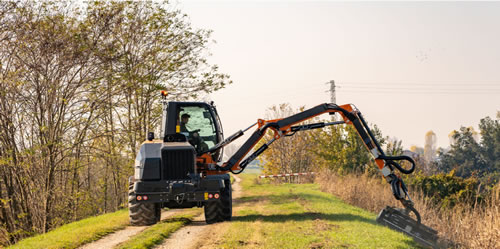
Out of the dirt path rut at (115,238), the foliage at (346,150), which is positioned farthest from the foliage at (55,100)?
the foliage at (346,150)

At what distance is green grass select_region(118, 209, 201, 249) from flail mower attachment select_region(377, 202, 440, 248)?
6.06 meters

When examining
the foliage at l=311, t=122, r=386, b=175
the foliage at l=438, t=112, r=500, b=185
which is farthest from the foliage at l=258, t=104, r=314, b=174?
the foliage at l=438, t=112, r=500, b=185

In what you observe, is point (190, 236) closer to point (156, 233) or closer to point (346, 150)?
point (156, 233)

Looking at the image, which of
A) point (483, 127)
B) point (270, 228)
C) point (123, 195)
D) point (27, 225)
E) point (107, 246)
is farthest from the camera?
point (483, 127)

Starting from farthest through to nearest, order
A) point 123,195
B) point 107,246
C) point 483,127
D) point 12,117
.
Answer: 1. point 483,127
2. point 123,195
3. point 12,117
4. point 107,246

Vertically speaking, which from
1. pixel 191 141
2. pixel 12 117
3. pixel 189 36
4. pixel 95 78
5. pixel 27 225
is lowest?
pixel 27 225

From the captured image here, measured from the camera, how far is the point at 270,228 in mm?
13008

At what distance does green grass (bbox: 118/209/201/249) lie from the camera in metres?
11.2

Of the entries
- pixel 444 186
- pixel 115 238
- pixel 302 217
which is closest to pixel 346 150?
pixel 444 186

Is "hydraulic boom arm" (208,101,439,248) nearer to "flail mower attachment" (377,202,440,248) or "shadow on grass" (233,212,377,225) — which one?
"flail mower attachment" (377,202,440,248)

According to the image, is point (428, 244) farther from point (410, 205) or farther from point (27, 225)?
point (27, 225)

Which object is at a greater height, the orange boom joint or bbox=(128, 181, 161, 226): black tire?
the orange boom joint

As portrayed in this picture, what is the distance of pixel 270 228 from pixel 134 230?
155 inches

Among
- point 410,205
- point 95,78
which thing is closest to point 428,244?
point 410,205
